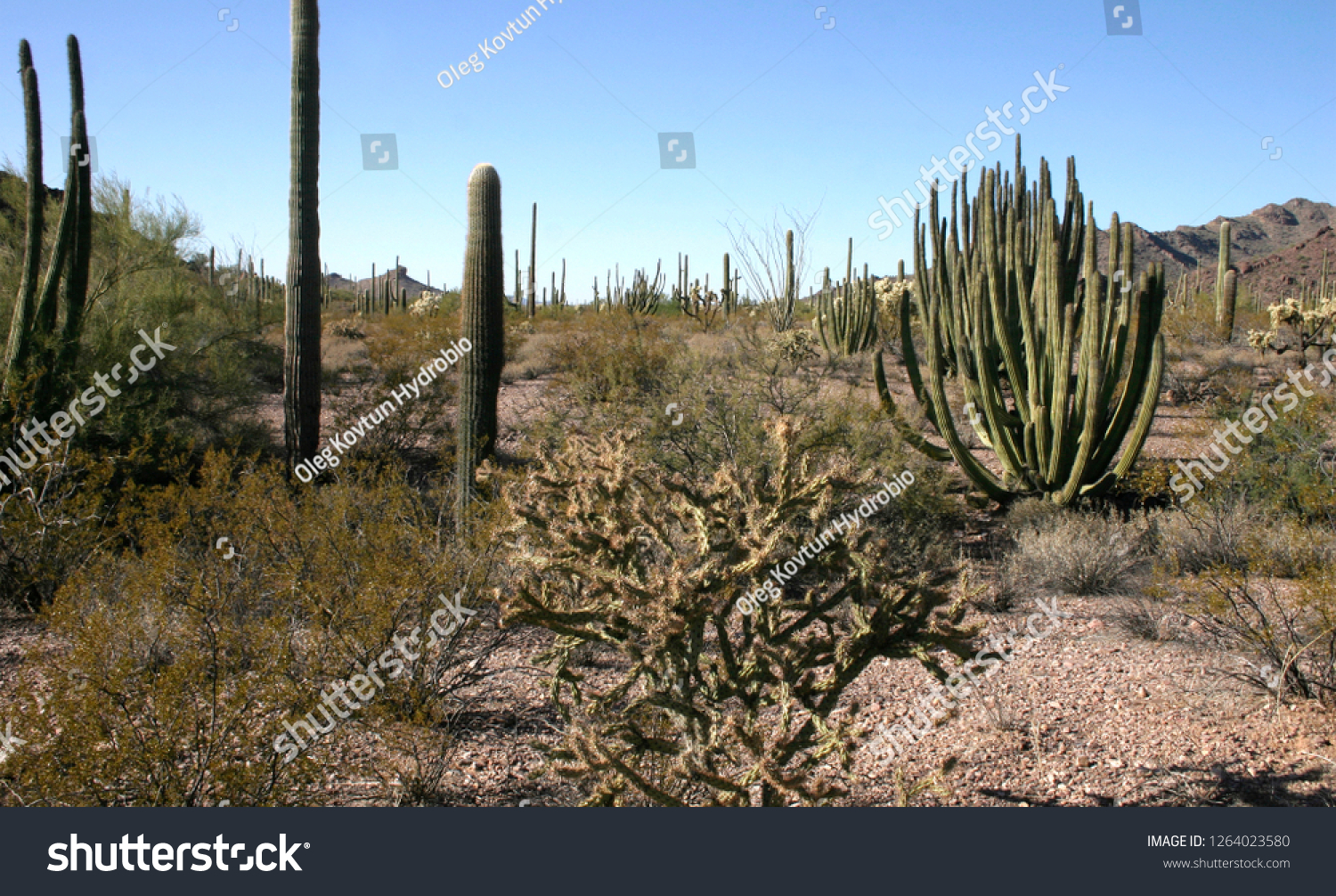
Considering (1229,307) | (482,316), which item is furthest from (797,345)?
(1229,307)

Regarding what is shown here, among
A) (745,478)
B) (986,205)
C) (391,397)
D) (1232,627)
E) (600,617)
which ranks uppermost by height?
(986,205)

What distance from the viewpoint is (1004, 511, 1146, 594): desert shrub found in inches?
276

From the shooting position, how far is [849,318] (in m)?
18.7

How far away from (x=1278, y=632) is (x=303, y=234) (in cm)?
975

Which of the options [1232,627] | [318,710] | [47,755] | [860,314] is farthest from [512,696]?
[860,314]

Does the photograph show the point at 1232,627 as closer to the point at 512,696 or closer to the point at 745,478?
the point at 745,478

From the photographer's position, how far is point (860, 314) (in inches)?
731

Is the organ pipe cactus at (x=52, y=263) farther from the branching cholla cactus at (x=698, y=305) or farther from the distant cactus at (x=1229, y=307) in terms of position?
the distant cactus at (x=1229, y=307)

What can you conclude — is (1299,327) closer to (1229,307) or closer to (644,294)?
(1229,307)

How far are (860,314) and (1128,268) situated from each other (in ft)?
34.6

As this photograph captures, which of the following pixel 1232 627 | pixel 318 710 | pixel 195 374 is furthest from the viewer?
pixel 195 374

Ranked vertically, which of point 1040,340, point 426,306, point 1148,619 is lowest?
point 1148,619

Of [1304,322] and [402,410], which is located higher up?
[1304,322]

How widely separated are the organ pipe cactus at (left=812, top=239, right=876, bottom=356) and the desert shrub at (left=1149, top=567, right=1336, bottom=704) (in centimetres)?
1290
